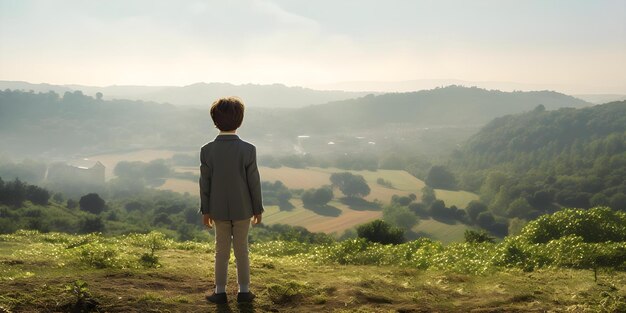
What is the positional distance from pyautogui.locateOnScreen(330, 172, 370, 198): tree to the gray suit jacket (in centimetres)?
14645

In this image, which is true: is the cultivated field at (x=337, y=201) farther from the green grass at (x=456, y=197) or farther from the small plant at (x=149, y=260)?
the small plant at (x=149, y=260)

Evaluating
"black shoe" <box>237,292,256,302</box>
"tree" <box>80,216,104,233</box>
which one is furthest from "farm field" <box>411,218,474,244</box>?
"black shoe" <box>237,292,256,302</box>

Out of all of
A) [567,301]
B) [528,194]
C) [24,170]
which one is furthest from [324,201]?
[567,301]

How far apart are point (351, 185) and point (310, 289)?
147 meters

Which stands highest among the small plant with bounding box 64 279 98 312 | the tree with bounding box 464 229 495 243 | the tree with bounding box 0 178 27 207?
the small plant with bounding box 64 279 98 312

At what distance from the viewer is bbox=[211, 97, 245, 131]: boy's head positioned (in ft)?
20.7

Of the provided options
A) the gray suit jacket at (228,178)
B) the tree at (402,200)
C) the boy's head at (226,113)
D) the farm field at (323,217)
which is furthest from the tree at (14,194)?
the tree at (402,200)

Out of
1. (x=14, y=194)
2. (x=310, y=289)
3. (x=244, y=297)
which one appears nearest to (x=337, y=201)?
(x=14, y=194)

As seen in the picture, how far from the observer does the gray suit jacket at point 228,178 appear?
6371mm

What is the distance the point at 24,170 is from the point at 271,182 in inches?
4039

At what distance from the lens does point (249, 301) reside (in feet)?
21.2

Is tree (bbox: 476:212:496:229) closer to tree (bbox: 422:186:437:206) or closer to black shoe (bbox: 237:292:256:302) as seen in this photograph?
tree (bbox: 422:186:437:206)

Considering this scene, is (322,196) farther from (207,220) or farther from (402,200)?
(207,220)

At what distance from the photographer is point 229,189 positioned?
21.0 feet
